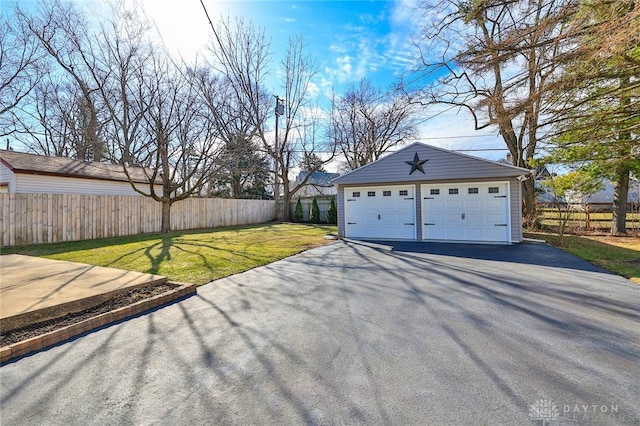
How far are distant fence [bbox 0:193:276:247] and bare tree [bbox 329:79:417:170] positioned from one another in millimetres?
10376

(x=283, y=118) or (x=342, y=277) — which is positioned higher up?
(x=283, y=118)

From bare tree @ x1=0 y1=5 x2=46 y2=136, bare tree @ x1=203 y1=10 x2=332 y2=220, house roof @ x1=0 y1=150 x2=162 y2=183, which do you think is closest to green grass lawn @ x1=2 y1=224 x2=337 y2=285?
house roof @ x1=0 y1=150 x2=162 y2=183

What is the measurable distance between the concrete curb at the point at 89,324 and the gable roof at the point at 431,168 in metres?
7.31

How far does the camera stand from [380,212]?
10195 mm

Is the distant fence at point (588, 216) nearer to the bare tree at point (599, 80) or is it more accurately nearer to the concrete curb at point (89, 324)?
the bare tree at point (599, 80)

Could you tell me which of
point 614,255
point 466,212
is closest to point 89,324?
point 466,212

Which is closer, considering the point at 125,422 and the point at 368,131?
the point at 125,422

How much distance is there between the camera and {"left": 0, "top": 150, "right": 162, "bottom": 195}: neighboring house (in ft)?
34.7

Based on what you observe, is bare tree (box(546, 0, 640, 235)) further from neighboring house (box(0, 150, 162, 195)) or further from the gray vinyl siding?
neighboring house (box(0, 150, 162, 195))

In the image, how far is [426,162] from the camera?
9359 mm

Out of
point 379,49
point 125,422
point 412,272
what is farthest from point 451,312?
point 379,49

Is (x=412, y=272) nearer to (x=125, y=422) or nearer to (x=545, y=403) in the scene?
(x=545, y=403)

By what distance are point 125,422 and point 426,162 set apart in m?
9.33

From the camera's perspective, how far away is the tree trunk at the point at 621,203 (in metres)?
11.1
